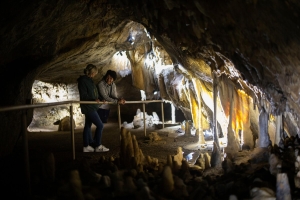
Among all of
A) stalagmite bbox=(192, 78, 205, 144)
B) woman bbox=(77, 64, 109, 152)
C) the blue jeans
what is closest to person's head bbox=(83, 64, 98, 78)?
woman bbox=(77, 64, 109, 152)

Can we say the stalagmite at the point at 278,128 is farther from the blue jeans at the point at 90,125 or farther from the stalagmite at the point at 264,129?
the blue jeans at the point at 90,125

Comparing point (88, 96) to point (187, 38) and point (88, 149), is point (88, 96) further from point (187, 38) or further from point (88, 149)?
point (187, 38)

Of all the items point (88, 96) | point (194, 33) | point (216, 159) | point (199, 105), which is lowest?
point (216, 159)

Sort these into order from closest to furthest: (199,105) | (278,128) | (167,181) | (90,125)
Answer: (167,181) → (278,128) → (90,125) → (199,105)

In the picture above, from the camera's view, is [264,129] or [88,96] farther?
[88,96]

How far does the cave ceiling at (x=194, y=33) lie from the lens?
351cm

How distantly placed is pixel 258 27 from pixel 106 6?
3755mm

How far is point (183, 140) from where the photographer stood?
895 centimetres

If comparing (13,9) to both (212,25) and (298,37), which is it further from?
(298,37)

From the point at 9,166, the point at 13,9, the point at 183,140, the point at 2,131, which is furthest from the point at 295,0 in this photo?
the point at 183,140

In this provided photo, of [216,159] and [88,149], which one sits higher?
[88,149]

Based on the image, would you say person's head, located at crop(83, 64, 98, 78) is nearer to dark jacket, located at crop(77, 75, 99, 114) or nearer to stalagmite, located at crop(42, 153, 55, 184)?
dark jacket, located at crop(77, 75, 99, 114)

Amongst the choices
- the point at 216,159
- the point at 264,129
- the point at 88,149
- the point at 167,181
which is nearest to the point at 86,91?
the point at 88,149

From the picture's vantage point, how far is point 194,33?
4734 mm
